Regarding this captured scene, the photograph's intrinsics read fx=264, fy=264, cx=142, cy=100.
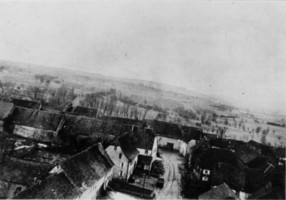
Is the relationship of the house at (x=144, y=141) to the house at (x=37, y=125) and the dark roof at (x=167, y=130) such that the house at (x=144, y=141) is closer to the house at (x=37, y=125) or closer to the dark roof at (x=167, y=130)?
the dark roof at (x=167, y=130)

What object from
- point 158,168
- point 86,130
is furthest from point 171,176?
point 86,130

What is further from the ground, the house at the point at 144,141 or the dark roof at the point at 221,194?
the house at the point at 144,141

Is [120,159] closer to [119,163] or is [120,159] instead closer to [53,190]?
[119,163]

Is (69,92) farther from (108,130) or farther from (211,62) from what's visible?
(211,62)

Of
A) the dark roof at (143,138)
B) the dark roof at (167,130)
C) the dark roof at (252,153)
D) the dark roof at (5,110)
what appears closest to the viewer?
the dark roof at (143,138)

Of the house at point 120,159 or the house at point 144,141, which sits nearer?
the house at point 120,159

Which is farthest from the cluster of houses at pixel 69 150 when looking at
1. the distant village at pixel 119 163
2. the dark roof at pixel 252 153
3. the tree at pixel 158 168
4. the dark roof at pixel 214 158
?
the dark roof at pixel 252 153

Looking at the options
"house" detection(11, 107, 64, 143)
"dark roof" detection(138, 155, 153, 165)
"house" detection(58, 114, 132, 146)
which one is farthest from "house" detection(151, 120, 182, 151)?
"house" detection(11, 107, 64, 143)

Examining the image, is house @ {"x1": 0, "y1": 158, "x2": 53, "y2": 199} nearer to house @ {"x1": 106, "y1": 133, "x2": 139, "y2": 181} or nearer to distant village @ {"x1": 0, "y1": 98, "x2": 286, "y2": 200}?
distant village @ {"x1": 0, "y1": 98, "x2": 286, "y2": 200}

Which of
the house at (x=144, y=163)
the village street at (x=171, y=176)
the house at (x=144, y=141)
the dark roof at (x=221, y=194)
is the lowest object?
the village street at (x=171, y=176)

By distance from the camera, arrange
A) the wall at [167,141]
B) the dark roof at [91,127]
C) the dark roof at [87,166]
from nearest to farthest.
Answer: the dark roof at [87,166] < the dark roof at [91,127] < the wall at [167,141]
